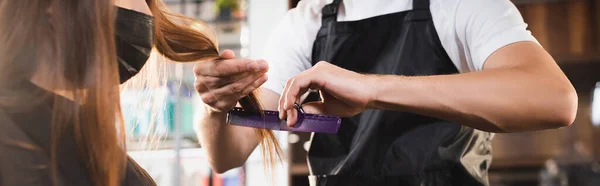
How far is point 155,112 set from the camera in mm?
1374

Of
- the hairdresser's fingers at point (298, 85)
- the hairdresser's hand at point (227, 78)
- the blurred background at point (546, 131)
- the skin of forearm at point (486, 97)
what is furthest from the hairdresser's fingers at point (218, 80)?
the blurred background at point (546, 131)

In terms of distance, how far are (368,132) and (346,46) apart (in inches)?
8.5

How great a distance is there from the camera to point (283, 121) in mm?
1267

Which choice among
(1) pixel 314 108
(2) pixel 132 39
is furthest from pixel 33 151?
(1) pixel 314 108

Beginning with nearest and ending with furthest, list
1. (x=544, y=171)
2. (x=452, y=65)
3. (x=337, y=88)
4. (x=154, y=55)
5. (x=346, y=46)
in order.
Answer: (x=337, y=88) < (x=154, y=55) < (x=452, y=65) < (x=346, y=46) < (x=544, y=171)

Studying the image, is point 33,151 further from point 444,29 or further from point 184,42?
point 444,29

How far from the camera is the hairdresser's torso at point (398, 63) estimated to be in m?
1.46

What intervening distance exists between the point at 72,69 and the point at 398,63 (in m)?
0.81

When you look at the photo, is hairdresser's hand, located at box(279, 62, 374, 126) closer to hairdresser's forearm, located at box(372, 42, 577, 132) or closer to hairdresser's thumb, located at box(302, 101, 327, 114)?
hairdresser's forearm, located at box(372, 42, 577, 132)

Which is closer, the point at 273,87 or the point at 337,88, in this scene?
the point at 337,88

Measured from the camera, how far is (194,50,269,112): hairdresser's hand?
125 cm

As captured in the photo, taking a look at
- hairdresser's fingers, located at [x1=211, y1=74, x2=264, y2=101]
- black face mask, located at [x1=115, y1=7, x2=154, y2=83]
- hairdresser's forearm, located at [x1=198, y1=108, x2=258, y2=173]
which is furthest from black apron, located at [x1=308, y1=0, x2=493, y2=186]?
black face mask, located at [x1=115, y1=7, x2=154, y2=83]

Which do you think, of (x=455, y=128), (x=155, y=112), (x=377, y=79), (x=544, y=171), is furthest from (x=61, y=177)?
(x=544, y=171)

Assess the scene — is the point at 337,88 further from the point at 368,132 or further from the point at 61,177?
the point at 61,177
